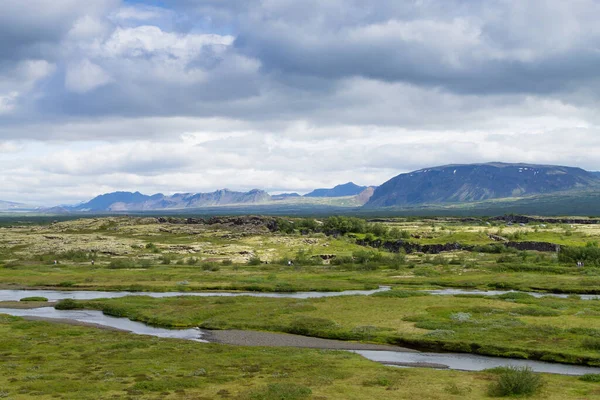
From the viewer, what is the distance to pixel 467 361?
1820 inches

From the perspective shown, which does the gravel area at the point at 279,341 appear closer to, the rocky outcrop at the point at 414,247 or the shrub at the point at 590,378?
the shrub at the point at 590,378

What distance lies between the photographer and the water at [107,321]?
58812mm

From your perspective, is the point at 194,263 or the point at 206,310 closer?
the point at 206,310

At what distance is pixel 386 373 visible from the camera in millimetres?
40312

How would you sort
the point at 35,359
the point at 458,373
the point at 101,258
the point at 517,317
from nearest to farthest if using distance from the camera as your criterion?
1. the point at 458,373
2. the point at 35,359
3. the point at 517,317
4. the point at 101,258

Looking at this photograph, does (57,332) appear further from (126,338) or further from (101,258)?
(101,258)

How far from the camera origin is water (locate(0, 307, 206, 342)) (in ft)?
193

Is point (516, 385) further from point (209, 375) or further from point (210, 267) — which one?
point (210, 267)

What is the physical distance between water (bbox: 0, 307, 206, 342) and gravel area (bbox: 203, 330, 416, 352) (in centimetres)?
232

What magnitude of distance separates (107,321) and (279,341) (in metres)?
24.0

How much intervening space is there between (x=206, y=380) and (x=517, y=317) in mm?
38021

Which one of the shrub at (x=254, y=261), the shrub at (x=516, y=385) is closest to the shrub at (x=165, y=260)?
the shrub at (x=254, y=261)

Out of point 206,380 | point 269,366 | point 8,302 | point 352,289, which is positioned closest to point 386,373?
point 269,366

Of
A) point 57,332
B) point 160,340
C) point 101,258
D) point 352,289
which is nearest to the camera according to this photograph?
point 160,340
